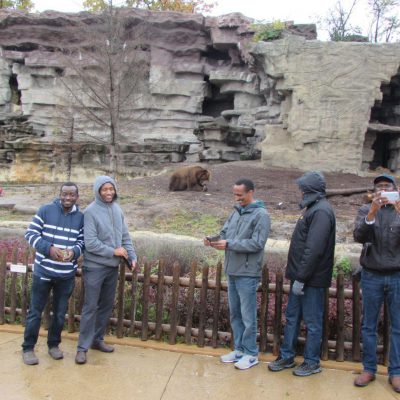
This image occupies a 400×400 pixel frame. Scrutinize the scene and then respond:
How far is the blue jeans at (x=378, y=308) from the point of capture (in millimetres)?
3469

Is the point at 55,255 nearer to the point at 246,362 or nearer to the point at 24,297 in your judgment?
the point at 24,297

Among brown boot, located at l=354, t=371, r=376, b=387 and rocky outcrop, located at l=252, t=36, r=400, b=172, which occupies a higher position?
rocky outcrop, located at l=252, t=36, r=400, b=172

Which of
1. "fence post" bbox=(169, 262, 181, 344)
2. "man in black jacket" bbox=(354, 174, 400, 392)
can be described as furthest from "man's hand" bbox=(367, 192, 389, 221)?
"fence post" bbox=(169, 262, 181, 344)

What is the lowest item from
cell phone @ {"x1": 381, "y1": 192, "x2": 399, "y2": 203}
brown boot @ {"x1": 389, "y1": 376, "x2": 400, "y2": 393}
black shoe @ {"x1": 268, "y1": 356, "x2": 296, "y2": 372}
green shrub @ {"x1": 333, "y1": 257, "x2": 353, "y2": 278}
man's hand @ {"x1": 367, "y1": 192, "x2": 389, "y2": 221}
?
black shoe @ {"x1": 268, "y1": 356, "x2": 296, "y2": 372}

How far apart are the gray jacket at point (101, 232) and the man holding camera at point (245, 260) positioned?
2.87ft

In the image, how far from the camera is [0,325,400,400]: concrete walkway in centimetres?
336

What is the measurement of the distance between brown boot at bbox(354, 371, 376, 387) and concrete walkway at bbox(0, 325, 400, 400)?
4cm

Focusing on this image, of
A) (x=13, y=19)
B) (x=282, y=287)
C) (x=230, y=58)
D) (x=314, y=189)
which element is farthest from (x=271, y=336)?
(x=13, y=19)

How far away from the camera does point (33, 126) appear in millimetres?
25172

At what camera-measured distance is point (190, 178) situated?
1202 cm

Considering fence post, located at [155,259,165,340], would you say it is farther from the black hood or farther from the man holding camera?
the black hood

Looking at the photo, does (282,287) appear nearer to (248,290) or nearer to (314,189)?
(248,290)

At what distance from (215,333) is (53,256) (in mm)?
1731

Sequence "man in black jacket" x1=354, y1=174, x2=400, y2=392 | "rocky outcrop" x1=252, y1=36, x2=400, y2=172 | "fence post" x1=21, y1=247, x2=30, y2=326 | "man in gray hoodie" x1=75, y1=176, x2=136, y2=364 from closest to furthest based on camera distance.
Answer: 1. "man in black jacket" x1=354, y1=174, x2=400, y2=392
2. "man in gray hoodie" x1=75, y1=176, x2=136, y2=364
3. "fence post" x1=21, y1=247, x2=30, y2=326
4. "rocky outcrop" x1=252, y1=36, x2=400, y2=172
